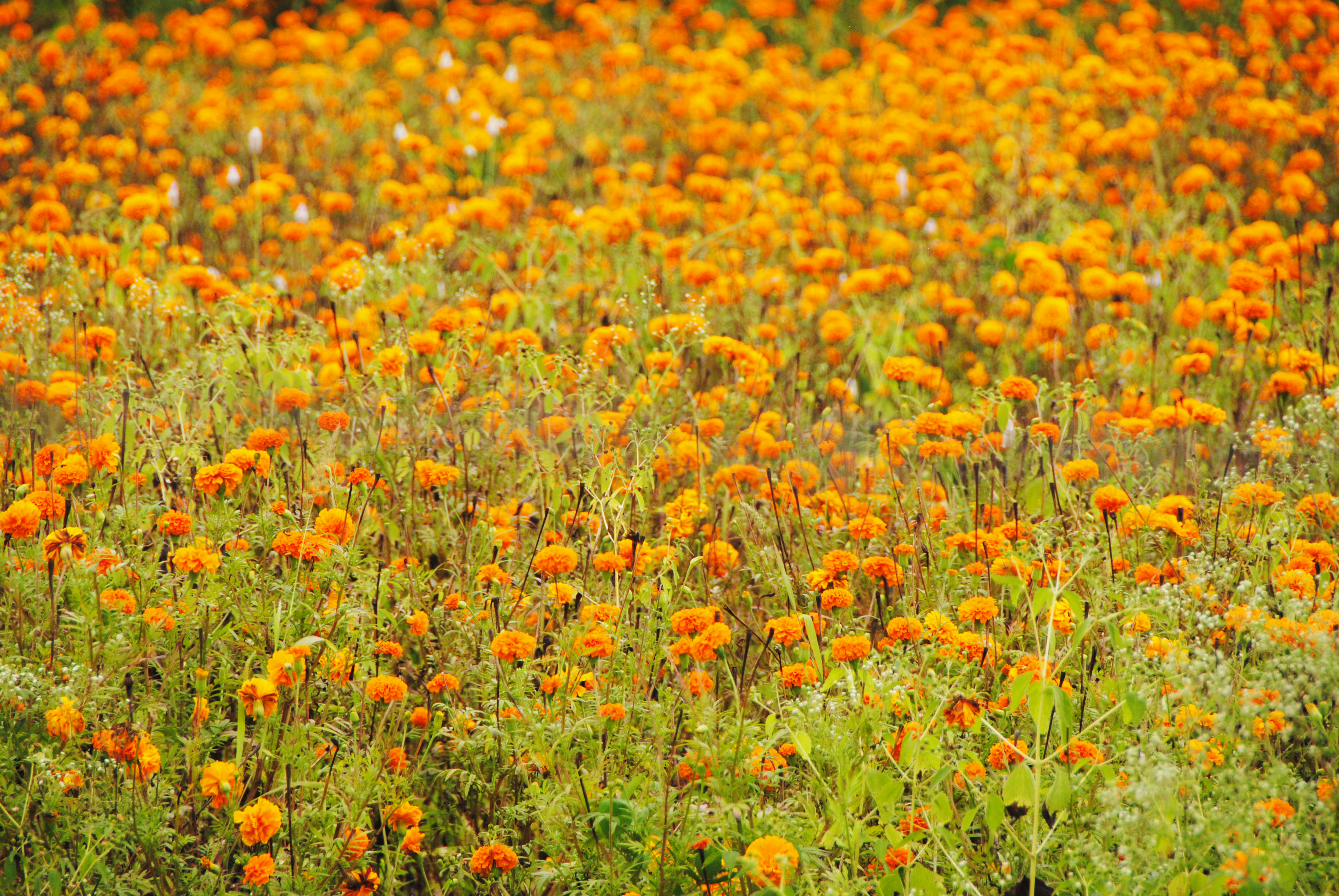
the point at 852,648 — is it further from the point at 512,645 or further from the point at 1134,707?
the point at 512,645

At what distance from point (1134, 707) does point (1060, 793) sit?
7.8 inches

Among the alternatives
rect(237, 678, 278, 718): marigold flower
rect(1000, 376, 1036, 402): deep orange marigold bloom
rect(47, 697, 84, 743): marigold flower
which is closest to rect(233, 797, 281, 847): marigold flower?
rect(237, 678, 278, 718): marigold flower

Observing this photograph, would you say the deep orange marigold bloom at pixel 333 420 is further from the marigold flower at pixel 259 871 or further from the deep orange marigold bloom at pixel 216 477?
the marigold flower at pixel 259 871

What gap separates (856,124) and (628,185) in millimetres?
1556

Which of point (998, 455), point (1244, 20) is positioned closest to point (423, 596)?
point (998, 455)

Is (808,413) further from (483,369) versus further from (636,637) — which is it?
(636,637)

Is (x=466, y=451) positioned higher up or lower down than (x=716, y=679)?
higher up

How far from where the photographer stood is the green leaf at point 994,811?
2.00 metres

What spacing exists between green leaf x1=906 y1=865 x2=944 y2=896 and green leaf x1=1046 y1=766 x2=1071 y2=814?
24 cm

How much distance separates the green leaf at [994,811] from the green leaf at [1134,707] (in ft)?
0.91

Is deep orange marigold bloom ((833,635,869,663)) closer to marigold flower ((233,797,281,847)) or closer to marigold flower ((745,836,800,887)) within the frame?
marigold flower ((745,836,800,887))

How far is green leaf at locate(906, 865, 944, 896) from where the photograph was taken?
1923 mm

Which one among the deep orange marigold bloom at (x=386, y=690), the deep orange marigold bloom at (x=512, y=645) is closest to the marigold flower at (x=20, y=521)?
the deep orange marigold bloom at (x=386, y=690)

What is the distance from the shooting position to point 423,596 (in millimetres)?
2842
